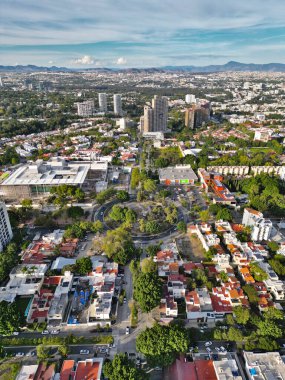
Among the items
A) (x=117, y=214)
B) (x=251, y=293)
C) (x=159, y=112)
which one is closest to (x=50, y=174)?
(x=117, y=214)

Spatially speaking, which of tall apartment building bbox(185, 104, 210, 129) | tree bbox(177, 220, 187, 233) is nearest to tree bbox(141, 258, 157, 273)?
tree bbox(177, 220, 187, 233)

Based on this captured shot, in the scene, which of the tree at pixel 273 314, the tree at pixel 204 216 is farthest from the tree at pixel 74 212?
the tree at pixel 273 314

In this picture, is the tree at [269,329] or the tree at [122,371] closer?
the tree at [122,371]

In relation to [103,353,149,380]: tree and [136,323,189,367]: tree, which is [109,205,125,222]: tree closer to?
[136,323,189,367]: tree

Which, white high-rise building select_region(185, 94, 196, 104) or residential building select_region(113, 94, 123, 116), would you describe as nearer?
residential building select_region(113, 94, 123, 116)

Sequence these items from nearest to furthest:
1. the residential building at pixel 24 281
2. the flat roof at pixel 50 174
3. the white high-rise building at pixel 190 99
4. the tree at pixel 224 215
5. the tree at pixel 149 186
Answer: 1. the residential building at pixel 24 281
2. the tree at pixel 224 215
3. the flat roof at pixel 50 174
4. the tree at pixel 149 186
5. the white high-rise building at pixel 190 99

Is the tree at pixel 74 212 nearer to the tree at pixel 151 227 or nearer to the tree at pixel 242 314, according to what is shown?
the tree at pixel 151 227
